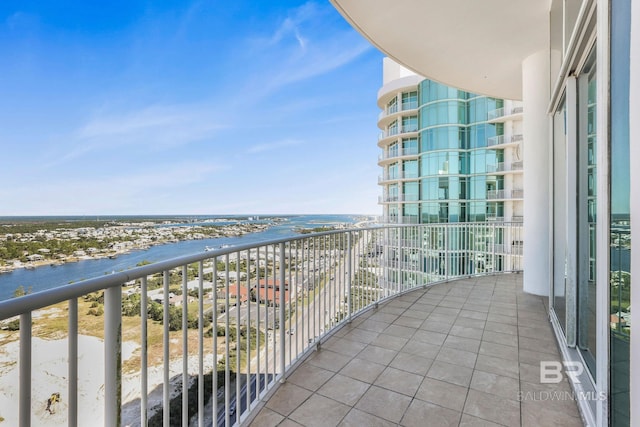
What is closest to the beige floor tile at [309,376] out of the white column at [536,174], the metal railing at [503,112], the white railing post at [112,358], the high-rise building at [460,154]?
the white railing post at [112,358]

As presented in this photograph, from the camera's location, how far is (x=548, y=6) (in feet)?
11.1

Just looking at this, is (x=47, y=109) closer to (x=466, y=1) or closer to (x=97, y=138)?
(x=97, y=138)

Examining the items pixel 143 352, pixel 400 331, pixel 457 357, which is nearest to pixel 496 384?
pixel 457 357

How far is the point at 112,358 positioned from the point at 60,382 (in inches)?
7.1

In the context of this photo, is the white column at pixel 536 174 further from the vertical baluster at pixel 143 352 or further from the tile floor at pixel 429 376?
the vertical baluster at pixel 143 352

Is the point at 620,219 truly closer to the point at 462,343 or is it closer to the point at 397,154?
the point at 462,343

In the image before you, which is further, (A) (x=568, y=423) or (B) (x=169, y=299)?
(A) (x=568, y=423)

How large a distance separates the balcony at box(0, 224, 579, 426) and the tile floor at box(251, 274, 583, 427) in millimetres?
12

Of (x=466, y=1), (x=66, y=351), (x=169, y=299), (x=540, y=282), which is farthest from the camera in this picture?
(x=540, y=282)

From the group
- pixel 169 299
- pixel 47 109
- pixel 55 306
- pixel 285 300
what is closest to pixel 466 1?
pixel 285 300

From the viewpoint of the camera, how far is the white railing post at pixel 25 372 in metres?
0.67

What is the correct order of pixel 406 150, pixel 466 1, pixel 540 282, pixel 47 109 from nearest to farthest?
pixel 466 1 < pixel 540 282 < pixel 47 109 < pixel 406 150

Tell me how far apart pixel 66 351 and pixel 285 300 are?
151 centimetres

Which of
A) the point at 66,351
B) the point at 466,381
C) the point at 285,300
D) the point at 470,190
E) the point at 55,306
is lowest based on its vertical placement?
the point at 466,381
